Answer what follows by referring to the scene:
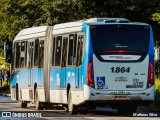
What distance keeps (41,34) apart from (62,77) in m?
3.38

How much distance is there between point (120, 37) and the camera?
24.5 metres

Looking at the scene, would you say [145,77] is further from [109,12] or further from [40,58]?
[109,12]

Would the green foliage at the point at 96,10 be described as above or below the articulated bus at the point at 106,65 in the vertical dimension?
above

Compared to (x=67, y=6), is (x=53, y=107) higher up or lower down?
lower down

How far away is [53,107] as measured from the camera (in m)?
31.9

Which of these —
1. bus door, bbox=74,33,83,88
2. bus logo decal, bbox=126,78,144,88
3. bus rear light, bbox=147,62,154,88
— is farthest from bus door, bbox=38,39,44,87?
bus rear light, bbox=147,62,154,88

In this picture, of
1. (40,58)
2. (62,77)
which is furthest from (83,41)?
Result: (40,58)

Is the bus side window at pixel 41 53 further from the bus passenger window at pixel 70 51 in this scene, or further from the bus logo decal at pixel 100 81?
the bus logo decal at pixel 100 81

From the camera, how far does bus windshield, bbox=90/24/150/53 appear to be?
24281 millimetres

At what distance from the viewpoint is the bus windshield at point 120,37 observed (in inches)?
956

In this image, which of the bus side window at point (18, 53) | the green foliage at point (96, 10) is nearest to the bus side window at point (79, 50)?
the bus side window at point (18, 53)

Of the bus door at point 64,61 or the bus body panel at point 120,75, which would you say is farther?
the bus door at point 64,61

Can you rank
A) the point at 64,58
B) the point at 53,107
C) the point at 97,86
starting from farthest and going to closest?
the point at 53,107 < the point at 64,58 < the point at 97,86

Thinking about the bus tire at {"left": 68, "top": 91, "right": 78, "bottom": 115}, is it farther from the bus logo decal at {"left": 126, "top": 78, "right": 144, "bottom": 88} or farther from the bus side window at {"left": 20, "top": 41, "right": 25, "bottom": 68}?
the bus side window at {"left": 20, "top": 41, "right": 25, "bottom": 68}
